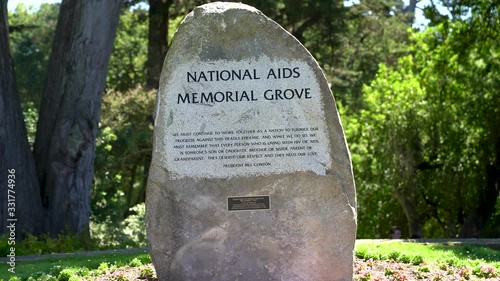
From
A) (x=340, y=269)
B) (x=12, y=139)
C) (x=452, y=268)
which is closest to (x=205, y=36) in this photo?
(x=340, y=269)

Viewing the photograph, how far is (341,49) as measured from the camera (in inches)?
1062

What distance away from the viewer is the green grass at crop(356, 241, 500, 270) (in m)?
10.1

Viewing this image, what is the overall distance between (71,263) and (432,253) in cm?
429

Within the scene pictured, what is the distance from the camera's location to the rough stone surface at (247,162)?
8297 millimetres

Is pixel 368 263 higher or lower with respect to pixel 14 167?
lower

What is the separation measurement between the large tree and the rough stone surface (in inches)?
241

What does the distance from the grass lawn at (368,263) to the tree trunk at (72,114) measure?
3168 millimetres

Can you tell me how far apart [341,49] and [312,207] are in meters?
19.1

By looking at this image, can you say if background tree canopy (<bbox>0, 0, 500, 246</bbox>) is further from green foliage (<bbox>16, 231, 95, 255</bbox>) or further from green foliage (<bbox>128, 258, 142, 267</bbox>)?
green foliage (<bbox>128, 258, 142, 267</bbox>)

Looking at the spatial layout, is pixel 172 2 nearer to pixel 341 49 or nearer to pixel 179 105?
pixel 341 49

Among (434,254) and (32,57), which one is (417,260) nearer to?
(434,254)

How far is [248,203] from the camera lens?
8.29 meters

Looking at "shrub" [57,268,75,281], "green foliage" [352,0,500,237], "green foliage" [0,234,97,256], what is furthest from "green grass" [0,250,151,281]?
"green foliage" [352,0,500,237]

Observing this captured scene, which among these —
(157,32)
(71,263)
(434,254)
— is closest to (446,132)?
(157,32)
